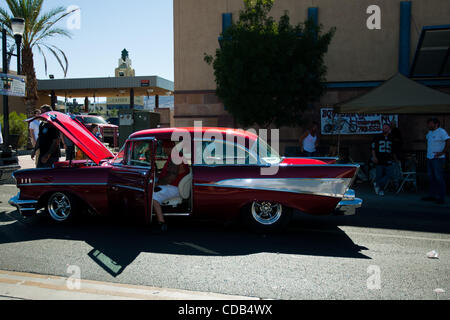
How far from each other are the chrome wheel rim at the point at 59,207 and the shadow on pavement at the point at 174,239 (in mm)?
178

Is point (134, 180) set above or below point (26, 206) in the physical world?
above

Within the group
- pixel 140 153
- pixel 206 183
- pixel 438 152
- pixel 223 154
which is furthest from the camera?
pixel 438 152

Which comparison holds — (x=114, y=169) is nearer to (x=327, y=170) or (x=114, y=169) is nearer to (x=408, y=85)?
(x=327, y=170)

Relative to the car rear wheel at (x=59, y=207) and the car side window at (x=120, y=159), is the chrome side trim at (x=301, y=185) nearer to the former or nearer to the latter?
the car side window at (x=120, y=159)

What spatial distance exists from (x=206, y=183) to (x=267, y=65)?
6.94 m

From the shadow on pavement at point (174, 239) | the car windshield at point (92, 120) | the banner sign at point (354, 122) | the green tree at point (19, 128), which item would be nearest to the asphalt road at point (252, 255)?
the shadow on pavement at point (174, 239)

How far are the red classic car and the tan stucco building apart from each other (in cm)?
938

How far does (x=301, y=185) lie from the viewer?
5734 mm

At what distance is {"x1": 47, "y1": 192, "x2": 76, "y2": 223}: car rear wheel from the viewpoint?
21.7ft

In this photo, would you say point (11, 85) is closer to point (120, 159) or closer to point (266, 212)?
point (120, 159)

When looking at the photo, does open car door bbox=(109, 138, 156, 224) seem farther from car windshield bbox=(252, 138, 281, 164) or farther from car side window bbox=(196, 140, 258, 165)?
car windshield bbox=(252, 138, 281, 164)

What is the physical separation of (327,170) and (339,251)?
1.12m

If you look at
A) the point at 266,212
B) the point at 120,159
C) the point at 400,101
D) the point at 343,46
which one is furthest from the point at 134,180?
the point at 343,46
